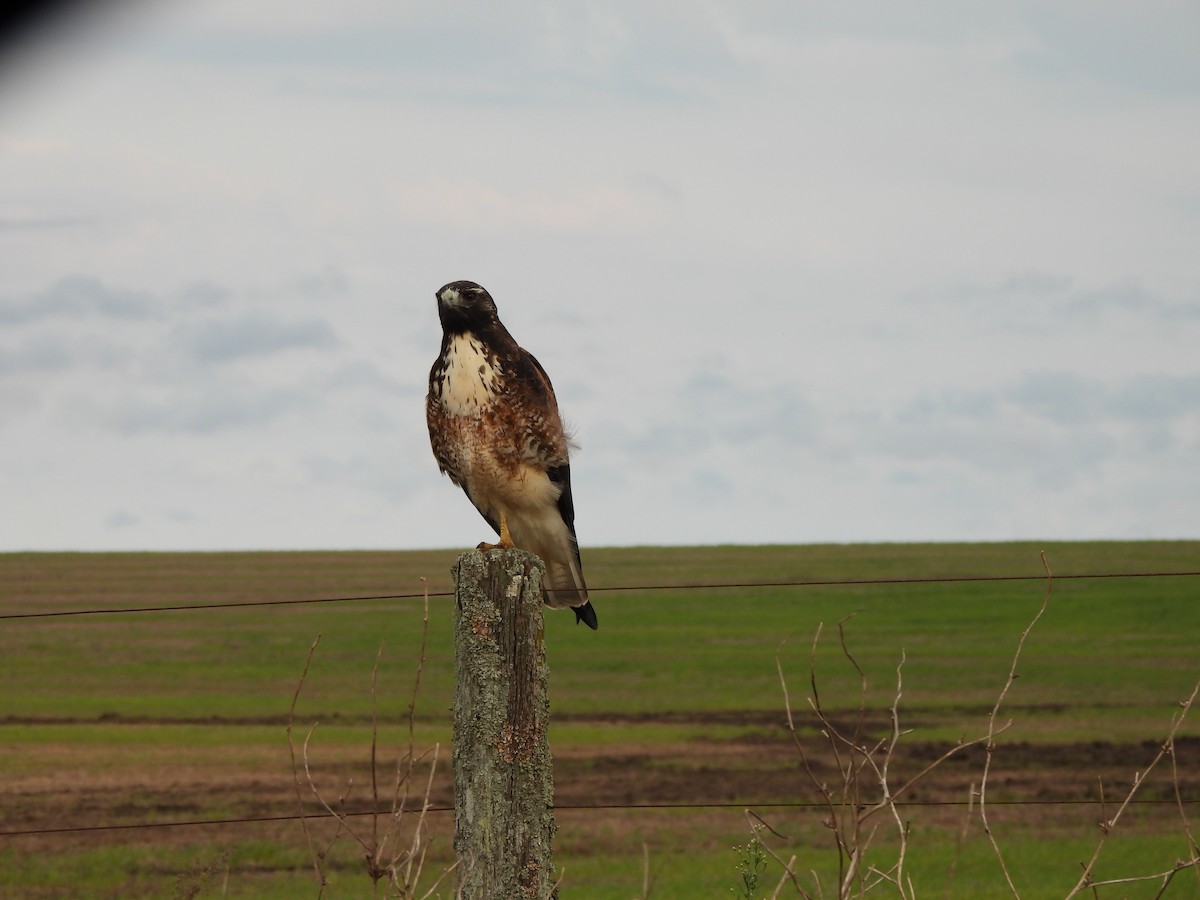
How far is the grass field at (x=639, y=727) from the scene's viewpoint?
13.5 meters

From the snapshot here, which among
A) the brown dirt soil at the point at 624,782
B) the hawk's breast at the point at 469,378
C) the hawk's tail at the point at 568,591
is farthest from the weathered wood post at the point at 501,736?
the brown dirt soil at the point at 624,782

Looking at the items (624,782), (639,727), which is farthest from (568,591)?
(639,727)

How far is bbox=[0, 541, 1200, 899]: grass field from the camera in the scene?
13508 mm

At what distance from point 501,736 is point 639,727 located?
17648 mm

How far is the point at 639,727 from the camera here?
21.9 metres

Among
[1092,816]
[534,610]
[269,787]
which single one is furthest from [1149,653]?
[534,610]

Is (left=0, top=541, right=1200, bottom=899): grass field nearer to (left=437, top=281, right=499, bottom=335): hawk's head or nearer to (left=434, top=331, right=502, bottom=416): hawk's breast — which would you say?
(left=434, top=331, right=502, bottom=416): hawk's breast

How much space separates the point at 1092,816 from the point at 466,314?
1088cm

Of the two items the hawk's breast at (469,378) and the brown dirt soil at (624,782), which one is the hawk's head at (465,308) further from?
the brown dirt soil at (624,782)

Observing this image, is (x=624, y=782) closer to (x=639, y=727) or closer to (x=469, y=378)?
(x=639, y=727)

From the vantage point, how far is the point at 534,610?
464 centimetres

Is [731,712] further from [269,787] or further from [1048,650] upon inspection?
[1048,650]

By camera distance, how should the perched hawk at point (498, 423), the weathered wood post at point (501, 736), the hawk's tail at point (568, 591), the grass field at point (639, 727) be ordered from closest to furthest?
the weathered wood post at point (501, 736) < the hawk's tail at point (568, 591) < the perched hawk at point (498, 423) < the grass field at point (639, 727)

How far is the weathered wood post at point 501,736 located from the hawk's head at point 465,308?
2.54 m
